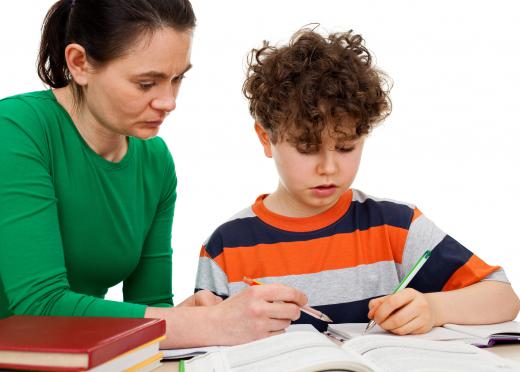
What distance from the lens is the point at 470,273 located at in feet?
4.50

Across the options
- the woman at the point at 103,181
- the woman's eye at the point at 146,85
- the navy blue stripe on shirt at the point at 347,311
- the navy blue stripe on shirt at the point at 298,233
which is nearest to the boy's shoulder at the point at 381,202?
the navy blue stripe on shirt at the point at 298,233

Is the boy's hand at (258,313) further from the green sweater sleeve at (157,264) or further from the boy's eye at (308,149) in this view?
the green sweater sleeve at (157,264)

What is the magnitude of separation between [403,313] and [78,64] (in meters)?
0.86

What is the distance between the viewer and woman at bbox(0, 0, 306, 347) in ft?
3.81

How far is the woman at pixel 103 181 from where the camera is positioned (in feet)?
3.81

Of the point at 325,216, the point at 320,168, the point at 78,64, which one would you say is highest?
the point at 78,64

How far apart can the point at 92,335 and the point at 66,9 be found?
0.85m

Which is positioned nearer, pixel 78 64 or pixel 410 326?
pixel 410 326

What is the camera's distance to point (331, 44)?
5.12ft

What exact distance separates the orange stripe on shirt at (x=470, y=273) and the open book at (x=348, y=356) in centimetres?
32

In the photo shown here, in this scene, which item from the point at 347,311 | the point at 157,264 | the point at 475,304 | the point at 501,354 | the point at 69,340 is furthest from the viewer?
the point at 157,264

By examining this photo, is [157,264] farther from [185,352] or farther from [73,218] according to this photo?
[185,352]

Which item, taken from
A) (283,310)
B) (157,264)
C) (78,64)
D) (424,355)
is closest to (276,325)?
(283,310)

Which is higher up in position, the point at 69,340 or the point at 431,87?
the point at 431,87
